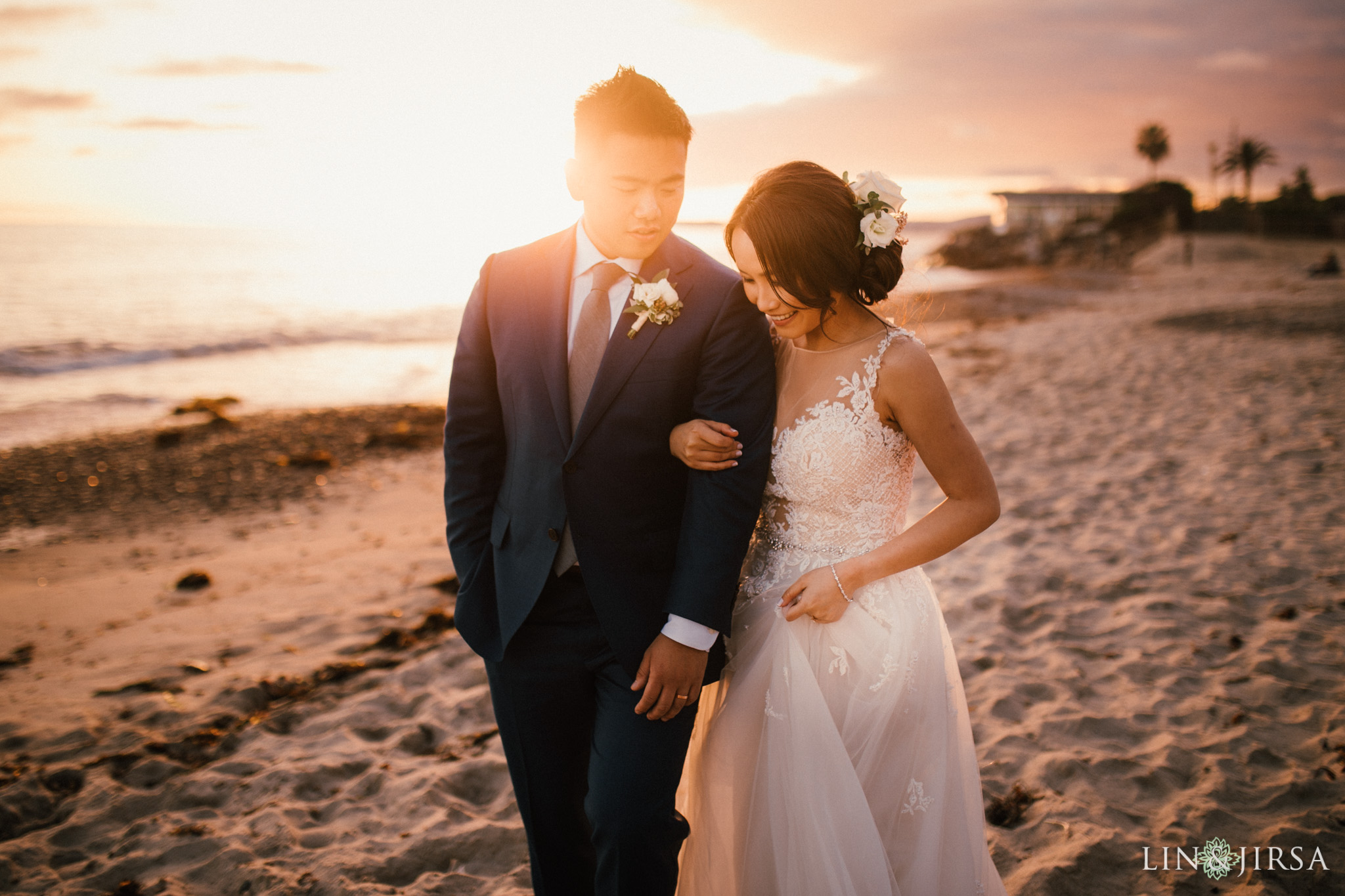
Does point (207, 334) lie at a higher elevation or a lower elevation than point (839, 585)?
higher

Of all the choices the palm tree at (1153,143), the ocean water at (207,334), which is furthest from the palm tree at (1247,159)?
the ocean water at (207,334)

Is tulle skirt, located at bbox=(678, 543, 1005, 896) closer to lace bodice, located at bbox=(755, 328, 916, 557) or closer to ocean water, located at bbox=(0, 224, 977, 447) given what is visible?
lace bodice, located at bbox=(755, 328, 916, 557)

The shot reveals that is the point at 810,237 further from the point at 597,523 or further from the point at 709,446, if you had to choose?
the point at 597,523

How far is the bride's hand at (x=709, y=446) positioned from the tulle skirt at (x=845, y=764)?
0.56m

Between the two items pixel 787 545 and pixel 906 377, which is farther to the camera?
pixel 787 545

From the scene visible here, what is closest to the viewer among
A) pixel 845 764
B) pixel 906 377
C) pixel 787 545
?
pixel 845 764

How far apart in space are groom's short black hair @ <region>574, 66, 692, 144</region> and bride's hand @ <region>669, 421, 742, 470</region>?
80cm

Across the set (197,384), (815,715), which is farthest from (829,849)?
(197,384)

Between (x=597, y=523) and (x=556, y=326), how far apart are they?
576mm

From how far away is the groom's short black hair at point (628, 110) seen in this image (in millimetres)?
2055

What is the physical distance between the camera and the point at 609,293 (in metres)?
2.25

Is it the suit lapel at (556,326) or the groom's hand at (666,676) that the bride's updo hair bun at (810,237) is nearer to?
the suit lapel at (556,326)

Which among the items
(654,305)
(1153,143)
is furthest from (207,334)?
(1153,143)

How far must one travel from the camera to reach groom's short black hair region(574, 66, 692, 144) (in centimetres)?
Result: 205
